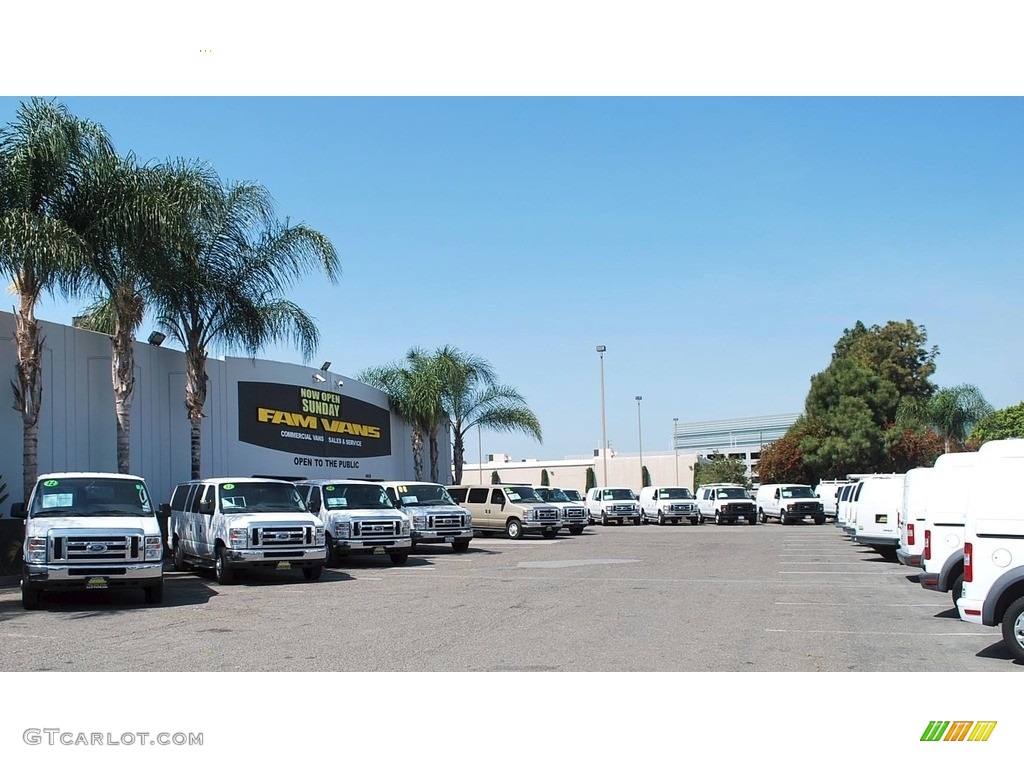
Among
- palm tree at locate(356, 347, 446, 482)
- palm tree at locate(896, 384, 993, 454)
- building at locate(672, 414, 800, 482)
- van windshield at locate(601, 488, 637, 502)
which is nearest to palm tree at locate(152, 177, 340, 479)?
palm tree at locate(356, 347, 446, 482)

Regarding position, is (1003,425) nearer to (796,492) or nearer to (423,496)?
(796,492)

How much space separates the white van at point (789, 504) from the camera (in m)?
46.7

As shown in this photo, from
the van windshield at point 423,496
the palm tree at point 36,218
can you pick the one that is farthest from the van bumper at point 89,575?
the van windshield at point 423,496

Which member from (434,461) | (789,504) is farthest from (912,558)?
(789,504)

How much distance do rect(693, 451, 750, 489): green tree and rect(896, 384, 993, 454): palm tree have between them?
1661cm

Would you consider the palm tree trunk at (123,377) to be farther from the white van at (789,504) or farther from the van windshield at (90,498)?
the white van at (789,504)

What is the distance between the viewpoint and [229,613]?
46.4ft

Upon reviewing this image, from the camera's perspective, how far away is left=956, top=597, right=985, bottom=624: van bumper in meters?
9.99

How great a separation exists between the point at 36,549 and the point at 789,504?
3821 cm

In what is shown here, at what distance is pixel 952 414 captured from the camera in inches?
2301
